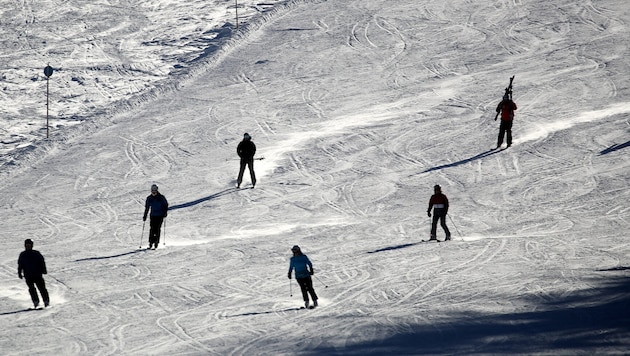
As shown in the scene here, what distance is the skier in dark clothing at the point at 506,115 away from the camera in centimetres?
2427

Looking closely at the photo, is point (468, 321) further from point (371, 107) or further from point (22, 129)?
point (22, 129)

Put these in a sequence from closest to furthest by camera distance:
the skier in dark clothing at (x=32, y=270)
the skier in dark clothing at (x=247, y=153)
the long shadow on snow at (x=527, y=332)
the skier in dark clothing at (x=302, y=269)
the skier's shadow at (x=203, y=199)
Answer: the long shadow on snow at (x=527, y=332) → the skier in dark clothing at (x=302, y=269) → the skier in dark clothing at (x=32, y=270) → the skier's shadow at (x=203, y=199) → the skier in dark clothing at (x=247, y=153)

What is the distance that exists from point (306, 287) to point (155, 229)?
5099mm

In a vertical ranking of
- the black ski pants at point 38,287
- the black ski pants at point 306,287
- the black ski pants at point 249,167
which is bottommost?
the black ski pants at point 306,287

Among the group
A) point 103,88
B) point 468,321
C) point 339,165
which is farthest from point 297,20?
point 468,321

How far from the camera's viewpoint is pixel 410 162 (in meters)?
24.8

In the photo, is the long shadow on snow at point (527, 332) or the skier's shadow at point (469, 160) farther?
the skier's shadow at point (469, 160)

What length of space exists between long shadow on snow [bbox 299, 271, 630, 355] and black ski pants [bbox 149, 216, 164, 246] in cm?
649

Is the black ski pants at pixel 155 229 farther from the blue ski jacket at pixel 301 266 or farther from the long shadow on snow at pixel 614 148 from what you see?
the long shadow on snow at pixel 614 148

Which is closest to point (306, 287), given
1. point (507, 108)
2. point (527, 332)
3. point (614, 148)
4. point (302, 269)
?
point (302, 269)

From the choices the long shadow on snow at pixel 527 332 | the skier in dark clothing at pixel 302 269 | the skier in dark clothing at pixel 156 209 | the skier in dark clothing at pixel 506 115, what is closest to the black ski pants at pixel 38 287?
the skier in dark clothing at pixel 156 209

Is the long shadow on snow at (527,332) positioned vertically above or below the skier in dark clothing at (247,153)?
below

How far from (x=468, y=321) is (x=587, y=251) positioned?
438 centimetres

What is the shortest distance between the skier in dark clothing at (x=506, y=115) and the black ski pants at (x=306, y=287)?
1083 cm
